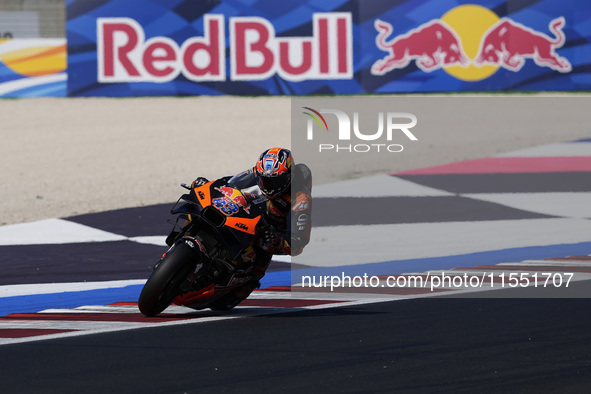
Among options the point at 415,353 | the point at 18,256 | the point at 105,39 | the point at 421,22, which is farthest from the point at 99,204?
the point at 421,22

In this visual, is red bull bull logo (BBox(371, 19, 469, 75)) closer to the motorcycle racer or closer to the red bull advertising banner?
the red bull advertising banner

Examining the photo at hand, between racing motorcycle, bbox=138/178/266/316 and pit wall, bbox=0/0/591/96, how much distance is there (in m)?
19.4

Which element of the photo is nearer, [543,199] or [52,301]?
[52,301]

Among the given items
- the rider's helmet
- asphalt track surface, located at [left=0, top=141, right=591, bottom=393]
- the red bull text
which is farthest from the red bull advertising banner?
the rider's helmet

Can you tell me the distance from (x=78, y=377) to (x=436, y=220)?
6959 mm

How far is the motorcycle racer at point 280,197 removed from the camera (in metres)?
7.46

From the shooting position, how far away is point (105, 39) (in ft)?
86.3

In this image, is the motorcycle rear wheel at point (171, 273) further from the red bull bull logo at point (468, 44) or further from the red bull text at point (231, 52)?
the red bull bull logo at point (468, 44)

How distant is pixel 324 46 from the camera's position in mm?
26859

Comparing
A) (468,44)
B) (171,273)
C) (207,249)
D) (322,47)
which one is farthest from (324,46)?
(171,273)

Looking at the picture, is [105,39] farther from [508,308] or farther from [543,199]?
[508,308]

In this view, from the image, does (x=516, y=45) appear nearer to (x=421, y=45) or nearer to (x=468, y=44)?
(x=468, y=44)

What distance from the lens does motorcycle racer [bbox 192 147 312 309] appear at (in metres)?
7.46

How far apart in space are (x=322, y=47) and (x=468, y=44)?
3.48m
